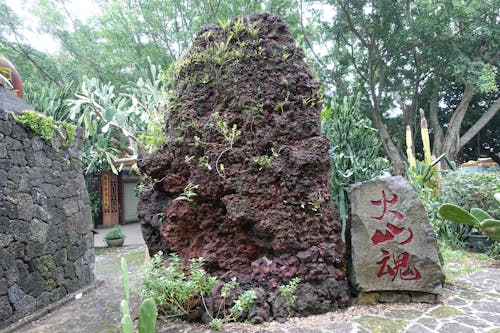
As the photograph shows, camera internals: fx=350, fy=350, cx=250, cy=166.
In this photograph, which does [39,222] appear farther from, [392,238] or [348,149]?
[392,238]

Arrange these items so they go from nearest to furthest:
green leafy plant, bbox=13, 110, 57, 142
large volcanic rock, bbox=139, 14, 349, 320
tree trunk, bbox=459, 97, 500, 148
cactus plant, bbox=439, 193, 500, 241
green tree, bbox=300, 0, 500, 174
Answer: cactus plant, bbox=439, 193, 500, 241 → large volcanic rock, bbox=139, 14, 349, 320 → green leafy plant, bbox=13, 110, 57, 142 → green tree, bbox=300, 0, 500, 174 → tree trunk, bbox=459, 97, 500, 148

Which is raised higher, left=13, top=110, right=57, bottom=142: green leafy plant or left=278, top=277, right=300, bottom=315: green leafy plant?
left=13, top=110, right=57, bottom=142: green leafy plant

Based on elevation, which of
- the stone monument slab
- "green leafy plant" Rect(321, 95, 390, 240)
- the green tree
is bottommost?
the stone monument slab

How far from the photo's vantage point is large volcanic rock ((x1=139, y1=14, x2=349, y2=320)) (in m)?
3.68

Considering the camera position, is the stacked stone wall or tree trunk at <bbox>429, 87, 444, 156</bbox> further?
tree trunk at <bbox>429, 87, 444, 156</bbox>

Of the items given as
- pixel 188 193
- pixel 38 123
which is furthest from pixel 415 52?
pixel 38 123

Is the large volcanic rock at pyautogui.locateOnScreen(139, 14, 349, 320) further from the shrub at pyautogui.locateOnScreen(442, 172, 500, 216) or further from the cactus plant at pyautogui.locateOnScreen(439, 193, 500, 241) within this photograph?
the shrub at pyautogui.locateOnScreen(442, 172, 500, 216)

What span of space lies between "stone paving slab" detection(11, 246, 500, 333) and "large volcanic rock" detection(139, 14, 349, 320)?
221 millimetres

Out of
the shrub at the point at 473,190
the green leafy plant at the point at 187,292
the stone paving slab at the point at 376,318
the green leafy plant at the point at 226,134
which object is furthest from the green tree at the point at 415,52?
the green leafy plant at the point at 187,292

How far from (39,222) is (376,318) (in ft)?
14.0

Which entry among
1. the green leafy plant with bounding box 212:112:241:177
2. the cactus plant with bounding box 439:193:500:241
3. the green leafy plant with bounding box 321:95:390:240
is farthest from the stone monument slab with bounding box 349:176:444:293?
the green leafy plant with bounding box 212:112:241:177

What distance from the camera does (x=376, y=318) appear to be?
3455 millimetres

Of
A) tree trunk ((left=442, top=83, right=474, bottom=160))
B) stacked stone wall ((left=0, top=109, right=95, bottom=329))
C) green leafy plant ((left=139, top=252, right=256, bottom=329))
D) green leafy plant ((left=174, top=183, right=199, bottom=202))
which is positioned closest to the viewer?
green leafy plant ((left=139, top=252, right=256, bottom=329))

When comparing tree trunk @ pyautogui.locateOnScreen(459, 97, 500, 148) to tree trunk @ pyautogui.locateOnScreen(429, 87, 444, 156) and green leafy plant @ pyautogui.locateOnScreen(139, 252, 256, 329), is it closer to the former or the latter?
tree trunk @ pyautogui.locateOnScreen(429, 87, 444, 156)
